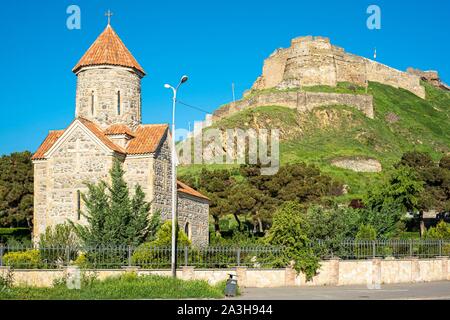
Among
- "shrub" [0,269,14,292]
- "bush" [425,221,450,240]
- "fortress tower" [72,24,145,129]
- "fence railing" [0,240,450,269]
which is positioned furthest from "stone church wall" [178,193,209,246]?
"bush" [425,221,450,240]

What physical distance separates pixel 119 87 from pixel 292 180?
791 inches

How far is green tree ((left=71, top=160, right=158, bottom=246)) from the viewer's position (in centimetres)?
2898

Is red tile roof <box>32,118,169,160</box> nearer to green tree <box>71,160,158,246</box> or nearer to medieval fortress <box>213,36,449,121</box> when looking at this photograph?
green tree <box>71,160,158,246</box>

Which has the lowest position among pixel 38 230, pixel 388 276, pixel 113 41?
pixel 388 276

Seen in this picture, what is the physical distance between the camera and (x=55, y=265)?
26.5m

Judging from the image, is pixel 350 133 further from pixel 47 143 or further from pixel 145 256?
Result: pixel 145 256

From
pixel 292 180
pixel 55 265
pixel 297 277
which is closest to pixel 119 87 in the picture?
pixel 55 265

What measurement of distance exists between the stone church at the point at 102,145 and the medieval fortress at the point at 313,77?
61502 mm

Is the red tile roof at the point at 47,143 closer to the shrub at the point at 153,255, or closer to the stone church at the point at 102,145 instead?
the stone church at the point at 102,145

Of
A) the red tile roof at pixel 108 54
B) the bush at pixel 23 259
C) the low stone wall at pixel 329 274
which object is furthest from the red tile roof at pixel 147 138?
the low stone wall at pixel 329 274

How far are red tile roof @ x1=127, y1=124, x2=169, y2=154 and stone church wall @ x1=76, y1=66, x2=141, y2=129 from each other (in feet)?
2.81

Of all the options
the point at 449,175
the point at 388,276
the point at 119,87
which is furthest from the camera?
the point at 449,175

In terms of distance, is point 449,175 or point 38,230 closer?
point 38,230
